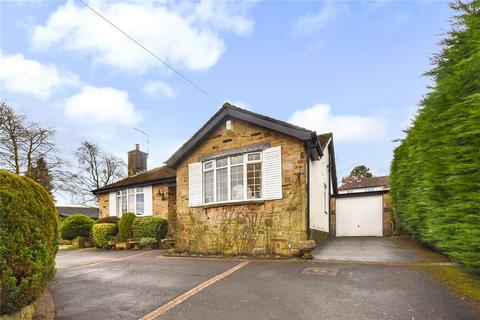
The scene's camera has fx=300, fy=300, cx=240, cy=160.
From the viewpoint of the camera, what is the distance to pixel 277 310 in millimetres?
4652

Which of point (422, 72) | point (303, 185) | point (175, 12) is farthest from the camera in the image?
point (303, 185)

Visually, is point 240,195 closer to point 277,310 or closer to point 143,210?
point 277,310

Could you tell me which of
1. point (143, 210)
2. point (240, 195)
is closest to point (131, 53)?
point (240, 195)

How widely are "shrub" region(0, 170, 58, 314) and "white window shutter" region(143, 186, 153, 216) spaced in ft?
43.9

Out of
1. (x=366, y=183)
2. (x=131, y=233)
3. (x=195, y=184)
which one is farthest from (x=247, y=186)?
(x=366, y=183)

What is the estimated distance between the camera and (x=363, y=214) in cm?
1648

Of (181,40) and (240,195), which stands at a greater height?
(181,40)

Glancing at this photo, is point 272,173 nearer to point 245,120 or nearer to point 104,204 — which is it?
point 245,120

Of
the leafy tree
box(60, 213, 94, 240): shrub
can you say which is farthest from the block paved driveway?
the leafy tree

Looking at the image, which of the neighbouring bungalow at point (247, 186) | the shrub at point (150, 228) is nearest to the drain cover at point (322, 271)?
the neighbouring bungalow at point (247, 186)

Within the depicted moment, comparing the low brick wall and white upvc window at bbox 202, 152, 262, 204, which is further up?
white upvc window at bbox 202, 152, 262, 204

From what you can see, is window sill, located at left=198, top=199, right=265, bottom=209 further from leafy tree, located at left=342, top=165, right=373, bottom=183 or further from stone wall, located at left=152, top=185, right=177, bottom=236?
leafy tree, located at left=342, top=165, right=373, bottom=183

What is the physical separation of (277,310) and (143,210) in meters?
14.8

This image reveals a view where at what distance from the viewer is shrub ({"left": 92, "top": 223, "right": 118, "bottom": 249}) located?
1568cm
